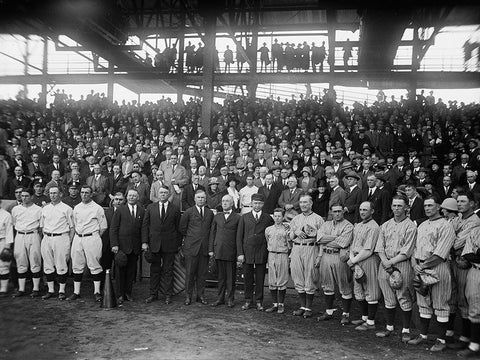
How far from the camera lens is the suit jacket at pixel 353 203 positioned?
9.09m

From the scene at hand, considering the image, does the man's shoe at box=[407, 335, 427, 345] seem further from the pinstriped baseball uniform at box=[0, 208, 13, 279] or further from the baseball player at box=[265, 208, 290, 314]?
the pinstriped baseball uniform at box=[0, 208, 13, 279]

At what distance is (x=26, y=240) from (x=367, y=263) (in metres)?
5.91

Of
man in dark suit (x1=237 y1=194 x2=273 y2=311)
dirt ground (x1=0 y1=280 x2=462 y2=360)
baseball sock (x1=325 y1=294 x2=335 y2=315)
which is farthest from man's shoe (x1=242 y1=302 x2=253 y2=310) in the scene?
baseball sock (x1=325 y1=294 x2=335 y2=315)

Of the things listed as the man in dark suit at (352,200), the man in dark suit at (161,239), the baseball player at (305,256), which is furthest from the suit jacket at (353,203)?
the man in dark suit at (161,239)

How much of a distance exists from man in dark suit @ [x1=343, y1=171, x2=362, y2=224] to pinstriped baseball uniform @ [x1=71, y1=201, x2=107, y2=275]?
15.3 ft

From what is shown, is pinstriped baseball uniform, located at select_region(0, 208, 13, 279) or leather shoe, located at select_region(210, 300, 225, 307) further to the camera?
pinstriped baseball uniform, located at select_region(0, 208, 13, 279)

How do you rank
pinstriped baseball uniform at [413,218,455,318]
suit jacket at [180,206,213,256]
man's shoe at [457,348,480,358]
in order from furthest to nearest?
suit jacket at [180,206,213,256] < pinstriped baseball uniform at [413,218,455,318] < man's shoe at [457,348,480,358]

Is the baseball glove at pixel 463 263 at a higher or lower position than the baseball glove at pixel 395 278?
higher

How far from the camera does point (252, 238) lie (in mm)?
7949

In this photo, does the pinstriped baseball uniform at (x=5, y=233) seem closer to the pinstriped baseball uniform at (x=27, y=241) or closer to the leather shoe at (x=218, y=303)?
the pinstriped baseball uniform at (x=27, y=241)

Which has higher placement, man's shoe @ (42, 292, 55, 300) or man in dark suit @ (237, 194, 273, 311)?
man in dark suit @ (237, 194, 273, 311)

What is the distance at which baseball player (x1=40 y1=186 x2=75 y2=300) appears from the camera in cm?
816

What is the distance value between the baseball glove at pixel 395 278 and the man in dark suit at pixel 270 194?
3.74 meters

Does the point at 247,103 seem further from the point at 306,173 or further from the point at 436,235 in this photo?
the point at 436,235
